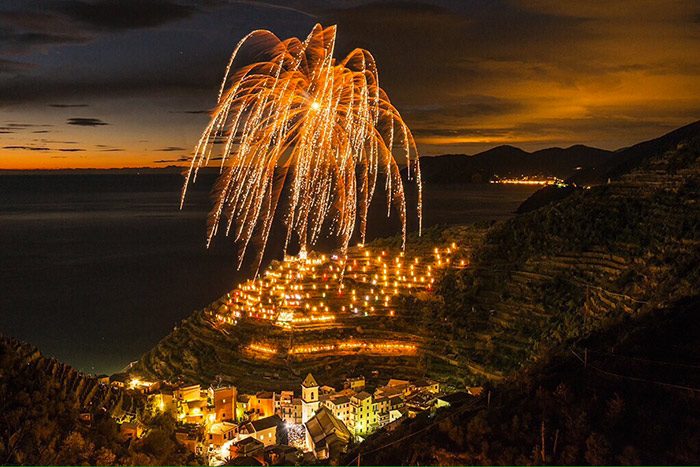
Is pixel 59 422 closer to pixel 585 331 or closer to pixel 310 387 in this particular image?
pixel 310 387

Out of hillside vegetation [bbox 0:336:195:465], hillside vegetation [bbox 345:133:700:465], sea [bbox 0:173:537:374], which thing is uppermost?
hillside vegetation [bbox 345:133:700:465]

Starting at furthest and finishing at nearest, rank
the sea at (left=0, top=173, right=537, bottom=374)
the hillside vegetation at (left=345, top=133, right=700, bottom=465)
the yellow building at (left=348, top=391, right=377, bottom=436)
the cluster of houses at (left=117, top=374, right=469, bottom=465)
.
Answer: the sea at (left=0, top=173, right=537, bottom=374) → the yellow building at (left=348, top=391, right=377, bottom=436) → the cluster of houses at (left=117, top=374, right=469, bottom=465) → the hillside vegetation at (left=345, top=133, right=700, bottom=465)

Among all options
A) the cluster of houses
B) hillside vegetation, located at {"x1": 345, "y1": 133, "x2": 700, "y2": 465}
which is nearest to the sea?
the cluster of houses

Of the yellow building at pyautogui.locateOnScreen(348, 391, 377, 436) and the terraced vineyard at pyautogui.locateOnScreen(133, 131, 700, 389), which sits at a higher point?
the terraced vineyard at pyautogui.locateOnScreen(133, 131, 700, 389)

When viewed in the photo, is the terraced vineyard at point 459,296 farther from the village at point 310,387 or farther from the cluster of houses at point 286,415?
the cluster of houses at point 286,415

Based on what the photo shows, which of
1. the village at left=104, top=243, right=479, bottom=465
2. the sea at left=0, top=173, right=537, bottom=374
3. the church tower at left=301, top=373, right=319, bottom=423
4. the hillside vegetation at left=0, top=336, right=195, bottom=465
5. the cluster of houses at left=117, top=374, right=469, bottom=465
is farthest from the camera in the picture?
the sea at left=0, top=173, right=537, bottom=374

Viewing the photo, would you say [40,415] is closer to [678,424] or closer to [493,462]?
[493,462]

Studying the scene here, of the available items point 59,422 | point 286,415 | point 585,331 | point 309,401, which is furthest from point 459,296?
point 59,422

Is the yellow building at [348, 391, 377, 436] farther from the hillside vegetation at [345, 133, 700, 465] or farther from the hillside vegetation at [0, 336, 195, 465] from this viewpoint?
the hillside vegetation at [0, 336, 195, 465]
